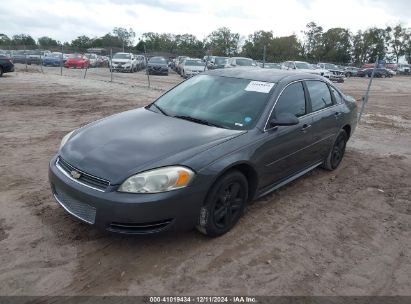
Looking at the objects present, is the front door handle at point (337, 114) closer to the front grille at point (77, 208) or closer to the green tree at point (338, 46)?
the front grille at point (77, 208)

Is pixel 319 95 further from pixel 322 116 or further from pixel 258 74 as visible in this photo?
pixel 258 74

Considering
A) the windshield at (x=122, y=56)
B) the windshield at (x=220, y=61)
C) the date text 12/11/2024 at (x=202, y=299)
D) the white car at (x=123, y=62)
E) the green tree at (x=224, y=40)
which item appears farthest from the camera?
the green tree at (x=224, y=40)

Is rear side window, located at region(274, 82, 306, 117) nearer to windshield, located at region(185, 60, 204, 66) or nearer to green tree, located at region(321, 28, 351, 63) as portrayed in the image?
windshield, located at region(185, 60, 204, 66)

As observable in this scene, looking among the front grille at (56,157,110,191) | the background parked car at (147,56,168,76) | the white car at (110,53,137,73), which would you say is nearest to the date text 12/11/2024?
the front grille at (56,157,110,191)

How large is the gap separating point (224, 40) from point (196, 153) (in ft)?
277

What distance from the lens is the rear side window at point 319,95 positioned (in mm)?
5168

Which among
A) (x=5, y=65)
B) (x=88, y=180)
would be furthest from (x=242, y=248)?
(x=5, y=65)

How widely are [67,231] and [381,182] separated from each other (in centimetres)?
440

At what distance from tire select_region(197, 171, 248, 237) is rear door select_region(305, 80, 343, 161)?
1673 millimetres

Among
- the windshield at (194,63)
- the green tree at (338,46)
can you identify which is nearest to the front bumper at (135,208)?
the windshield at (194,63)

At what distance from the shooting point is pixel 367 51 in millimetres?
81000

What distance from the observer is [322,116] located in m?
5.24

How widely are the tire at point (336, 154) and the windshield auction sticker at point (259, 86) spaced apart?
6.29 feet

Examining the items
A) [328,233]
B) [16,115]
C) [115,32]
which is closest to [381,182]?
[328,233]
